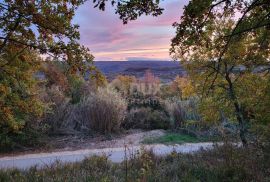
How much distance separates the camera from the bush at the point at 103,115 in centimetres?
1466

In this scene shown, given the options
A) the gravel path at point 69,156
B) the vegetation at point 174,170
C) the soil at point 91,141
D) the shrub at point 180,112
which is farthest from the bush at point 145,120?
the vegetation at point 174,170

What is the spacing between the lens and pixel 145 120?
52.4ft

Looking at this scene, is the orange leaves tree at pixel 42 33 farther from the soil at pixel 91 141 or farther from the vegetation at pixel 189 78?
the soil at pixel 91 141

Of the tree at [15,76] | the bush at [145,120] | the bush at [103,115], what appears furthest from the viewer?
the bush at [145,120]

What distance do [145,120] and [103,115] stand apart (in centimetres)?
208

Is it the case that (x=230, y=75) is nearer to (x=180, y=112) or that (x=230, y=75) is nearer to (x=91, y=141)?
(x=91, y=141)

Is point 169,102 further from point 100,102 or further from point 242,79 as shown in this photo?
point 242,79

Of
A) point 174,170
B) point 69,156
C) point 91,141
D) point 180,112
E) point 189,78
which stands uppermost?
point 189,78

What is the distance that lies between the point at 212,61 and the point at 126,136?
5733 millimetres

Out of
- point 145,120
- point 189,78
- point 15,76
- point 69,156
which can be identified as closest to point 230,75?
point 189,78

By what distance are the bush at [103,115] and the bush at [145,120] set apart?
87 centimetres

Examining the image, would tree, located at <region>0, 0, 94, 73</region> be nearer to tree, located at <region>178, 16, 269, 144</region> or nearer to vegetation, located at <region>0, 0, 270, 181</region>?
vegetation, located at <region>0, 0, 270, 181</region>

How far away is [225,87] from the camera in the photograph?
9.39 m

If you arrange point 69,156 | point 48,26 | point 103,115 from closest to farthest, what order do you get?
point 48,26
point 69,156
point 103,115
